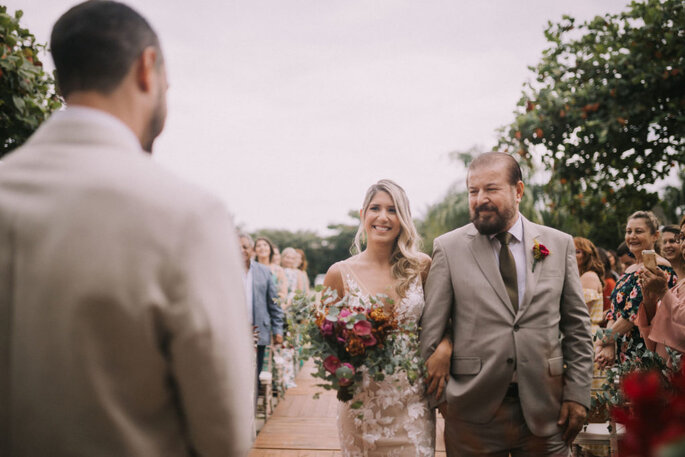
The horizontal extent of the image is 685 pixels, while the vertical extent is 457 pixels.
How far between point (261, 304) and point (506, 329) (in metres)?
3.64

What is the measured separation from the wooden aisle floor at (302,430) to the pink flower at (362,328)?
1.63 meters

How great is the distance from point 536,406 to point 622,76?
4.15 meters

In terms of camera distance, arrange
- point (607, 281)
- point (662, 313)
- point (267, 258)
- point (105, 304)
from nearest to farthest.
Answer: point (105, 304)
point (662, 313)
point (607, 281)
point (267, 258)

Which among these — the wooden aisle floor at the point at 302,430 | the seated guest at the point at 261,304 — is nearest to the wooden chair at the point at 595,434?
the wooden aisle floor at the point at 302,430

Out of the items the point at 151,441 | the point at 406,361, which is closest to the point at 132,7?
the point at 151,441

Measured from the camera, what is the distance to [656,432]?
52cm

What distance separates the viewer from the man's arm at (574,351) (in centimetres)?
216

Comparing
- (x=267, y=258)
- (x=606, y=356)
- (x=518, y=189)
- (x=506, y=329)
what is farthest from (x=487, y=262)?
(x=267, y=258)

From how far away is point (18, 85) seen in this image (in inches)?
109

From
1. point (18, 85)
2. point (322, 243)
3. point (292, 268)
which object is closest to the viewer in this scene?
point (18, 85)

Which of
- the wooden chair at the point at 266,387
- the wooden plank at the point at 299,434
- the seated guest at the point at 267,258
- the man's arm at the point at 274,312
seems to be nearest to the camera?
the wooden plank at the point at 299,434

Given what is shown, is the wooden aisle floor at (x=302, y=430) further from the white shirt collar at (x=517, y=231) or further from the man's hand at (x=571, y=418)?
the white shirt collar at (x=517, y=231)

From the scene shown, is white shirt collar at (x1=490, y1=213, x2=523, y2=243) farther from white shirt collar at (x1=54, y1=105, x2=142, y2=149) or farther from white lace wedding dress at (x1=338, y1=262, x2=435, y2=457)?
white shirt collar at (x1=54, y1=105, x2=142, y2=149)

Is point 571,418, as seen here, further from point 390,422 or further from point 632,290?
point 632,290
